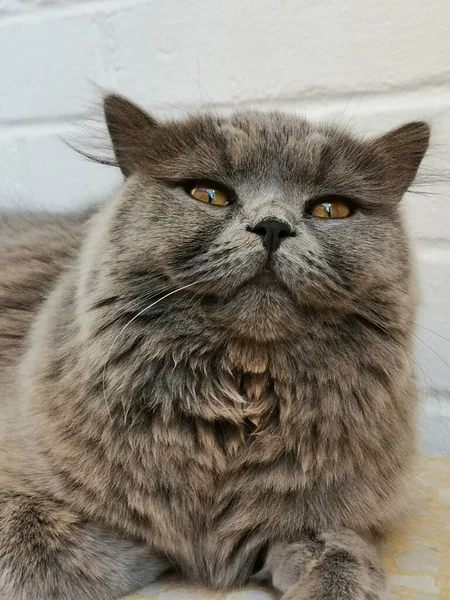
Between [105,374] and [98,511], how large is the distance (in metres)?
0.19

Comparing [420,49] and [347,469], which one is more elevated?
[420,49]

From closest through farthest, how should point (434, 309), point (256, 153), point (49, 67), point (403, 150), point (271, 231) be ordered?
point (271, 231)
point (256, 153)
point (403, 150)
point (434, 309)
point (49, 67)

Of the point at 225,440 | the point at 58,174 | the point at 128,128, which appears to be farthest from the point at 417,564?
the point at 58,174

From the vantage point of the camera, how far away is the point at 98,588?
902 mm

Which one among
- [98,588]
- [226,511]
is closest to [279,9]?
[226,511]

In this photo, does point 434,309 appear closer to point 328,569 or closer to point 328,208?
point 328,208

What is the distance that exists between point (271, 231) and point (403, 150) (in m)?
0.34

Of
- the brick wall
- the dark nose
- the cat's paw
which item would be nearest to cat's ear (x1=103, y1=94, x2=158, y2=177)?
the dark nose

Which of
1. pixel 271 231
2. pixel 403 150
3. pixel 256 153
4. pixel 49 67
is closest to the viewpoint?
pixel 271 231

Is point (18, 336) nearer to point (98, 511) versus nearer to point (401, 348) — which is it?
point (98, 511)

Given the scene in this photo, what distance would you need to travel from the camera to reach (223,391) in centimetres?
90

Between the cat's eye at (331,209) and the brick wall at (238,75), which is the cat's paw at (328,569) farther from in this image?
the brick wall at (238,75)

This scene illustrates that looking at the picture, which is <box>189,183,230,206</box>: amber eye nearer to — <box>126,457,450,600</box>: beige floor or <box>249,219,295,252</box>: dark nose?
<box>249,219,295,252</box>: dark nose

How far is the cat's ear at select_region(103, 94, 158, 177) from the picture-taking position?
0.99 m
